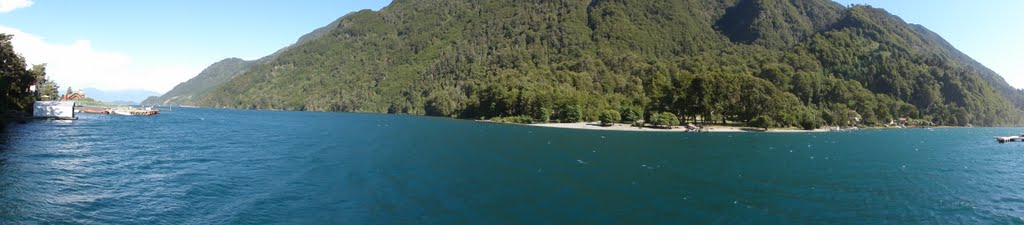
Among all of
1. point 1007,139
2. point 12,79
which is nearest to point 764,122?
point 1007,139

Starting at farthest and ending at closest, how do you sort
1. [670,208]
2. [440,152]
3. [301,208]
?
[440,152]
[670,208]
[301,208]

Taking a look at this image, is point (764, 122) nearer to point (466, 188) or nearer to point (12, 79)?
point (466, 188)

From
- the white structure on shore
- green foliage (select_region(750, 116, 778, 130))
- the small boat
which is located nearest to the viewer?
the small boat

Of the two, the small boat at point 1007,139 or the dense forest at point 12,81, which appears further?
the small boat at point 1007,139

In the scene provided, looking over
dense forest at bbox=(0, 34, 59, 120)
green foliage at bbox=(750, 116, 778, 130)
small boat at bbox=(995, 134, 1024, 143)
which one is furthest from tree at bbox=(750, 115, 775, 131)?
dense forest at bbox=(0, 34, 59, 120)

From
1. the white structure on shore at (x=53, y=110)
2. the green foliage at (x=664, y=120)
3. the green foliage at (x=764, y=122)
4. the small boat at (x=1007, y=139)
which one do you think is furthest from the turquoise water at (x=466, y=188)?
the green foliage at (x=764, y=122)

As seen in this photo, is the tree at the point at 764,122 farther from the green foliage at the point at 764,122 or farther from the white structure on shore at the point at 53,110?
the white structure on shore at the point at 53,110

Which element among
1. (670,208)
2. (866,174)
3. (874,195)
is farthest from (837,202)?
(866,174)

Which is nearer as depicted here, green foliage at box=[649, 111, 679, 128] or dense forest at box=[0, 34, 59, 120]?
dense forest at box=[0, 34, 59, 120]

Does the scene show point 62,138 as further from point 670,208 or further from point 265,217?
point 670,208

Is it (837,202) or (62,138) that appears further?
(62,138)

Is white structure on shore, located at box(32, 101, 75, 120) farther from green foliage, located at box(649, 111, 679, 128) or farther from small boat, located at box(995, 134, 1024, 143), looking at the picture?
small boat, located at box(995, 134, 1024, 143)
